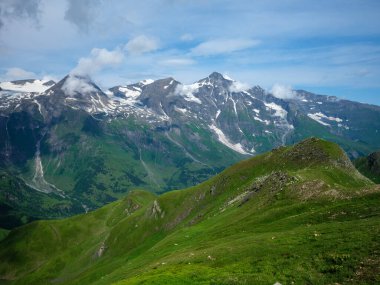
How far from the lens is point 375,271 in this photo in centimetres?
3609

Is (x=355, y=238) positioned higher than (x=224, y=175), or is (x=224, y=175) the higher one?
(x=355, y=238)

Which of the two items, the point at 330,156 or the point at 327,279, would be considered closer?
the point at 327,279

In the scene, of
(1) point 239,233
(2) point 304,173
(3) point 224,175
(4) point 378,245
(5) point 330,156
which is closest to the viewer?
(4) point 378,245

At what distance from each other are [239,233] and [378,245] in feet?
124

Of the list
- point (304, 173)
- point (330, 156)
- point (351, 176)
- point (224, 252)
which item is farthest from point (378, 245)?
point (330, 156)

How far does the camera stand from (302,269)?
4116 cm

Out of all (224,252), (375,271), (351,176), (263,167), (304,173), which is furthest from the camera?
(263,167)

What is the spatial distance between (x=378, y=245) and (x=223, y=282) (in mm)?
17228

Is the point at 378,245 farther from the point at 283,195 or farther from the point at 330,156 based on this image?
the point at 330,156

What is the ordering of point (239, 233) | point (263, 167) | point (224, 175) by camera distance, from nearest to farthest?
point (239, 233) → point (263, 167) → point (224, 175)

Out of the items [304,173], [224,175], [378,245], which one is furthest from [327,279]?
[224,175]

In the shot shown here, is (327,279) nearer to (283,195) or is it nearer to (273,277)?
(273,277)

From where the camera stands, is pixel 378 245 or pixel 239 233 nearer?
pixel 378 245

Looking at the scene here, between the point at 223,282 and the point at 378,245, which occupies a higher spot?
the point at 378,245
